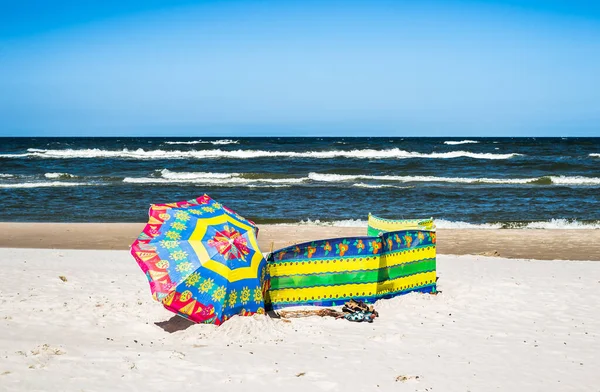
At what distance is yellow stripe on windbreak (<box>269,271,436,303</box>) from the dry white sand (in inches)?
7.7

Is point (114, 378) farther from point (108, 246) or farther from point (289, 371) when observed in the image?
point (108, 246)

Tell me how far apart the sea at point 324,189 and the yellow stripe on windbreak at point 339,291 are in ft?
27.2

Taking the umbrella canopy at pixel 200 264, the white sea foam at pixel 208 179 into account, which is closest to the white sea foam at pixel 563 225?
the umbrella canopy at pixel 200 264

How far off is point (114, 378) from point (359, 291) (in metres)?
3.31

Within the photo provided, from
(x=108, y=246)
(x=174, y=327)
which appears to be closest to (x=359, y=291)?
(x=174, y=327)

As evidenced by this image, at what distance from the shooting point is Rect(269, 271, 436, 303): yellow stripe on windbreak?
23.1 feet

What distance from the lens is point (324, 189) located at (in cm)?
2483

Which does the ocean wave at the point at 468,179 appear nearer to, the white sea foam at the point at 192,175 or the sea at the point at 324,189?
the sea at the point at 324,189

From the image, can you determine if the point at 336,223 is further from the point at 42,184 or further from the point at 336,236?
the point at 42,184

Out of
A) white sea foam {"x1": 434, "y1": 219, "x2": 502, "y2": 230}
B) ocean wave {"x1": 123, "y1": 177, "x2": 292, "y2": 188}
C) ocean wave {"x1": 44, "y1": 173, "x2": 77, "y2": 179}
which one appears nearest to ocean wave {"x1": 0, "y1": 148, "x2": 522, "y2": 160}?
ocean wave {"x1": 44, "y1": 173, "x2": 77, "y2": 179}

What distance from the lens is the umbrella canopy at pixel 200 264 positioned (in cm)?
596

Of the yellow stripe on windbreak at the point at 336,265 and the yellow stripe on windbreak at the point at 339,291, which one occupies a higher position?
the yellow stripe on windbreak at the point at 336,265

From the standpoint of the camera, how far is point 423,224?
29.0 ft

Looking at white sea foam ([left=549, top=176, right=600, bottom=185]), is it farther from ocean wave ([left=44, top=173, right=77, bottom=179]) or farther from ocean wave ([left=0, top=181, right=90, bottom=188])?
ocean wave ([left=44, top=173, right=77, bottom=179])
